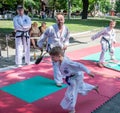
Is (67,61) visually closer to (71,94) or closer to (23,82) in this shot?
(71,94)

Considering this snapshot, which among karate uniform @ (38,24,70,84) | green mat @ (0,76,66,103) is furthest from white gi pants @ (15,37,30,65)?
karate uniform @ (38,24,70,84)

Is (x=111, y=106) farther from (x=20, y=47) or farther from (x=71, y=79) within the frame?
(x=20, y=47)

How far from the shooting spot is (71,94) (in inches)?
217

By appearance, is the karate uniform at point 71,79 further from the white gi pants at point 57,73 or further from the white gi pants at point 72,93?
the white gi pants at point 57,73

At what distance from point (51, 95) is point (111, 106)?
1520 millimetres

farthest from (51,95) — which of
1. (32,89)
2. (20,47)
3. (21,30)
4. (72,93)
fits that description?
(21,30)

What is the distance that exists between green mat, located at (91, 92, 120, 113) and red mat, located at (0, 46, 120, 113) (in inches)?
4.1

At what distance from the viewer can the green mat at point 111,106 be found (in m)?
5.90

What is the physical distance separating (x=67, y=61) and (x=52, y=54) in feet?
1.23

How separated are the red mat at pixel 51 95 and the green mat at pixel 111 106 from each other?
0.10 meters

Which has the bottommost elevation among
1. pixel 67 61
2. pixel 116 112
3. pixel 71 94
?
pixel 116 112

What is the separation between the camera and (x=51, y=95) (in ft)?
22.0

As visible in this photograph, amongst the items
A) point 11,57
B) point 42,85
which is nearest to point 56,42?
point 42,85

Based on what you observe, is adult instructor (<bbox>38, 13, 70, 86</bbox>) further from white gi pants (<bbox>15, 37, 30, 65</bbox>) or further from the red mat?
white gi pants (<bbox>15, 37, 30, 65</bbox>)
